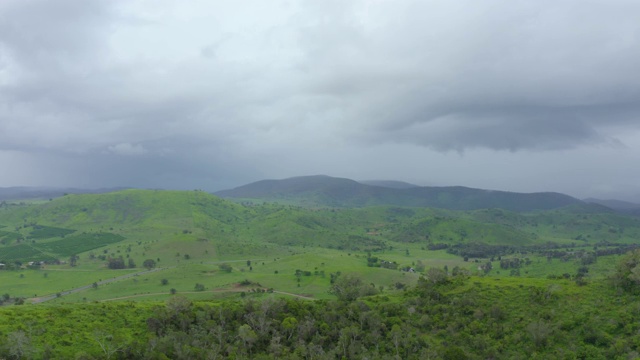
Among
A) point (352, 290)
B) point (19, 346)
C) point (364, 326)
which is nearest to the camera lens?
point (19, 346)

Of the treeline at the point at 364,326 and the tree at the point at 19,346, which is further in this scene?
the treeline at the point at 364,326

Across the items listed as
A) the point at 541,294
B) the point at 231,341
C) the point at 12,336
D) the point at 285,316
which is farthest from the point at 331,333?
the point at 12,336

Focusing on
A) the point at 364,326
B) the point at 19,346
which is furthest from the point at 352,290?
the point at 19,346

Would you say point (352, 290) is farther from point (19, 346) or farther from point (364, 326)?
point (19, 346)

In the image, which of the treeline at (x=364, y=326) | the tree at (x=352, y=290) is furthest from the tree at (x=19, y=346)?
the tree at (x=352, y=290)

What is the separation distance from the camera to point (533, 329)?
80.0 meters

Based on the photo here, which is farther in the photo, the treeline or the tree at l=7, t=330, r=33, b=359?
the treeline

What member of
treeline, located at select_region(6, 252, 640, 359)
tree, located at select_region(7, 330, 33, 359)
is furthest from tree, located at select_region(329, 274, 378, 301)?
tree, located at select_region(7, 330, 33, 359)

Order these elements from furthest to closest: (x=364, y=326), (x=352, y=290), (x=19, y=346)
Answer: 1. (x=352, y=290)
2. (x=364, y=326)
3. (x=19, y=346)

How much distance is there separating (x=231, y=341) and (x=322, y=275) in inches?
4417

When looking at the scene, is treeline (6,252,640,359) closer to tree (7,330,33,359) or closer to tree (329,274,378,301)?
tree (7,330,33,359)

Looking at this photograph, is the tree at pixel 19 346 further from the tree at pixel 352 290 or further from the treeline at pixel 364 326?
the tree at pixel 352 290

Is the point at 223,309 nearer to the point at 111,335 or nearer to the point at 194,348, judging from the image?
the point at 194,348

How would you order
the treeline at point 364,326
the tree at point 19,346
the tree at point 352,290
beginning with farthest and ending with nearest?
the tree at point 352,290 → the treeline at point 364,326 → the tree at point 19,346
